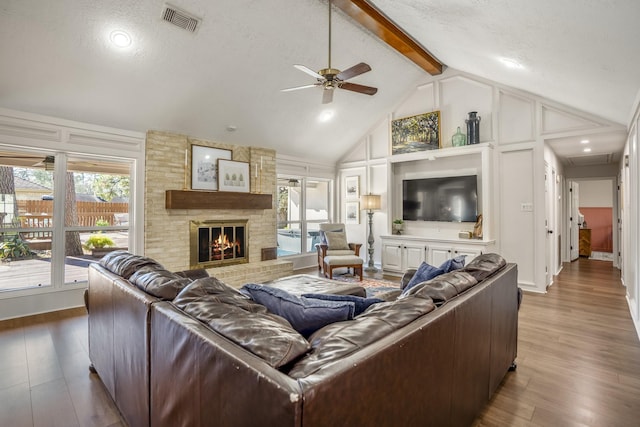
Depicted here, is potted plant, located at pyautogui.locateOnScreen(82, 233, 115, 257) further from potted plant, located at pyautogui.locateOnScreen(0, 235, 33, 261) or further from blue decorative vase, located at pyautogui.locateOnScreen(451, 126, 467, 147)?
blue decorative vase, located at pyautogui.locateOnScreen(451, 126, 467, 147)

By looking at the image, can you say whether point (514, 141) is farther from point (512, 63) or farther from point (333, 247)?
point (333, 247)

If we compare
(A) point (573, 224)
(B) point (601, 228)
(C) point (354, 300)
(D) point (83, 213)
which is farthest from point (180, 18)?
(B) point (601, 228)

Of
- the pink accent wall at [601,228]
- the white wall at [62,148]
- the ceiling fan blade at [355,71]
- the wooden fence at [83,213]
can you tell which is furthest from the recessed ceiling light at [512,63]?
the pink accent wall at [601,228]

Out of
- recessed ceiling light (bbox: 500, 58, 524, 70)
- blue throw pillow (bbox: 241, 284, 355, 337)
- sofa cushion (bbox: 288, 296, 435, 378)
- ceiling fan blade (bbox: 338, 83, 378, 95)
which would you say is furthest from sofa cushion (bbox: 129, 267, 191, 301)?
recessed ceiling light (bbox: 500, 58, 524, 70)

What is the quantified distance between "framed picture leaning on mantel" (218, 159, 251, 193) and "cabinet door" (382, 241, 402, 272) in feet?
9.26

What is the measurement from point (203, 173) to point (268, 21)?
2.53 metres

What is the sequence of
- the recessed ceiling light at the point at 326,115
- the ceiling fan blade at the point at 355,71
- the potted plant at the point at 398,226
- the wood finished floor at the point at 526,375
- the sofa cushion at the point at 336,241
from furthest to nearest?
the potted plant at the point at 398,226, the sofa cushion at the point at 336,241, the recessed ceiling light at the point at 326,115, the ceiling fan blade at the point at 355,71, the wood finished floor at the point at 526,375

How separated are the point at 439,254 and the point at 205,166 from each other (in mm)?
4153

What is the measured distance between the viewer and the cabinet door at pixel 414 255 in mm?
5711

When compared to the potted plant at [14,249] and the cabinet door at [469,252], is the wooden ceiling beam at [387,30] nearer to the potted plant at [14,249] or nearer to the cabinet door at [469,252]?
the cabinet door at [469,252]

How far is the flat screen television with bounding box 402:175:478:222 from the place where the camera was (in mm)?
5570

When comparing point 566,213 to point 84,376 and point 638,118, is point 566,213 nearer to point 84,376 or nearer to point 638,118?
point 638,118

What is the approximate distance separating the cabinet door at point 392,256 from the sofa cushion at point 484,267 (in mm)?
3539

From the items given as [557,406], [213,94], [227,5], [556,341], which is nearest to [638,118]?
[556,341]
